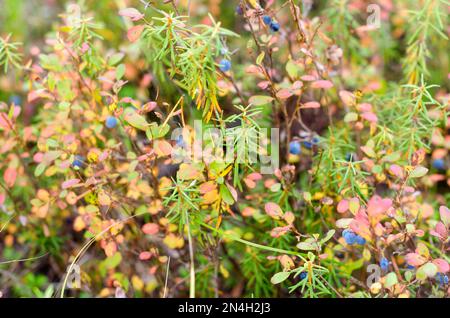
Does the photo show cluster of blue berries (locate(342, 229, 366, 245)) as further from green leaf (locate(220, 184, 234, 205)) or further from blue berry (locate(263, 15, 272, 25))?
blue berry (locate(263, 15, 272, 25))

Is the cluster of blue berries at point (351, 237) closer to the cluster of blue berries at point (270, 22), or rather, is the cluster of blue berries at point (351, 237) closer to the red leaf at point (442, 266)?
the red leaf at point (442, 266)

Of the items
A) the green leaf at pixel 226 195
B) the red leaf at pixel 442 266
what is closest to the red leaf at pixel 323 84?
the green leaf at pixel 226 195

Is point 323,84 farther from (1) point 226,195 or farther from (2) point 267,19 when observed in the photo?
(1) point 226,195

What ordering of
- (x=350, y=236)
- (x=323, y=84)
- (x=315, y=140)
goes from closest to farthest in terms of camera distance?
(x=350, y=236) → (x=323, y=84) → (x=315, y=140)

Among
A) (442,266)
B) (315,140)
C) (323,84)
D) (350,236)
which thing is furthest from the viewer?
(315,140)

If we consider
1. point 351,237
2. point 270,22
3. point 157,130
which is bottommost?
point 351,237

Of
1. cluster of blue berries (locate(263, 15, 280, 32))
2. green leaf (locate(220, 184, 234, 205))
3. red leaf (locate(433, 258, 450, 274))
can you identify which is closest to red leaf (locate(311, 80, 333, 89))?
cluster of blue berries (locate(263, 15, 280, 32))

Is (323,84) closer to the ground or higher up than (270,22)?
closer to the ground

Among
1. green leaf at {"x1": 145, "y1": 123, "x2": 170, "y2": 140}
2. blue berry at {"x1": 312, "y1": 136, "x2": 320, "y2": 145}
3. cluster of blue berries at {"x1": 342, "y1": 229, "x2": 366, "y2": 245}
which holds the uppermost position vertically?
green leaf at {"x1": 145, "y1": 123, "x2": 170, "y2": 140}

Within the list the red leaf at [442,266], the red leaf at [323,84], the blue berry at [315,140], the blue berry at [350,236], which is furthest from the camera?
the blue berry at [315,140]

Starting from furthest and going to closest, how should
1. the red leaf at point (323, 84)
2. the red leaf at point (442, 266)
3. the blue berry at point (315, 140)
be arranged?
the blue berry at point (315, 140), the red leaf at point (323, 84), the red leaf at point (442, 266)

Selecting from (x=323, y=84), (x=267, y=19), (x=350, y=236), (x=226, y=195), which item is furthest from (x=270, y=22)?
(x=350, y=236)
